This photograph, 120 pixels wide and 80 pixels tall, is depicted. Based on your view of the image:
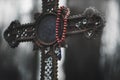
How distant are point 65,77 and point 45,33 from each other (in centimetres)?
190

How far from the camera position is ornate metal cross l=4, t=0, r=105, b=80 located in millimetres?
9014

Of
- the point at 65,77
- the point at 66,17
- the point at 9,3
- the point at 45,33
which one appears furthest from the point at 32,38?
the point at 9,3

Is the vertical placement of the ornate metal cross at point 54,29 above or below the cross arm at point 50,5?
below

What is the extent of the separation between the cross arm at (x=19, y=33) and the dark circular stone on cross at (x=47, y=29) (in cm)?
26

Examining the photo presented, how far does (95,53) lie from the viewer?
431 inches

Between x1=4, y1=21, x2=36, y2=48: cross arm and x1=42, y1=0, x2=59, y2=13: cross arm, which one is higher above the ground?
x1=42, y1=0, x2=59, y2=13: cross arm

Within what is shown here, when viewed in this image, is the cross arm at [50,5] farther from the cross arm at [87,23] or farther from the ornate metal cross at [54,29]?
the cross arm at [87,23]

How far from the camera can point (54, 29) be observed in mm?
9539

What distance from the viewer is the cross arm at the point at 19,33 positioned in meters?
10.1

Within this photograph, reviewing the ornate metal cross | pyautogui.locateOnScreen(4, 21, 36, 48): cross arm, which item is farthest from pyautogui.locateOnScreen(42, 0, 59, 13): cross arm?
pyautogui.locateOnScreen(4, 21, 36, 48): cross arm

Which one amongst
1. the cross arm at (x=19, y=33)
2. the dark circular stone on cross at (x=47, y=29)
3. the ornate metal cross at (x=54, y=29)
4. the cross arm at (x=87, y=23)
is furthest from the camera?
the cross arm at (x=19, y=33)

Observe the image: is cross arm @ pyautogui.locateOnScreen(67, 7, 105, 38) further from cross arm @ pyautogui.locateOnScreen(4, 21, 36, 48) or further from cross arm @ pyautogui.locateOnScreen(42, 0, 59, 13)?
cross arm @ pyautogui.locateOnScreen(4, 21, 36, 48)

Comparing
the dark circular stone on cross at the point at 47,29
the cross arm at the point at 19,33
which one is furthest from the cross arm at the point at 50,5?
the cross arm at the point at 19,33

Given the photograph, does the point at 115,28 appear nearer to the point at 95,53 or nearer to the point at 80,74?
the point at 95,53
